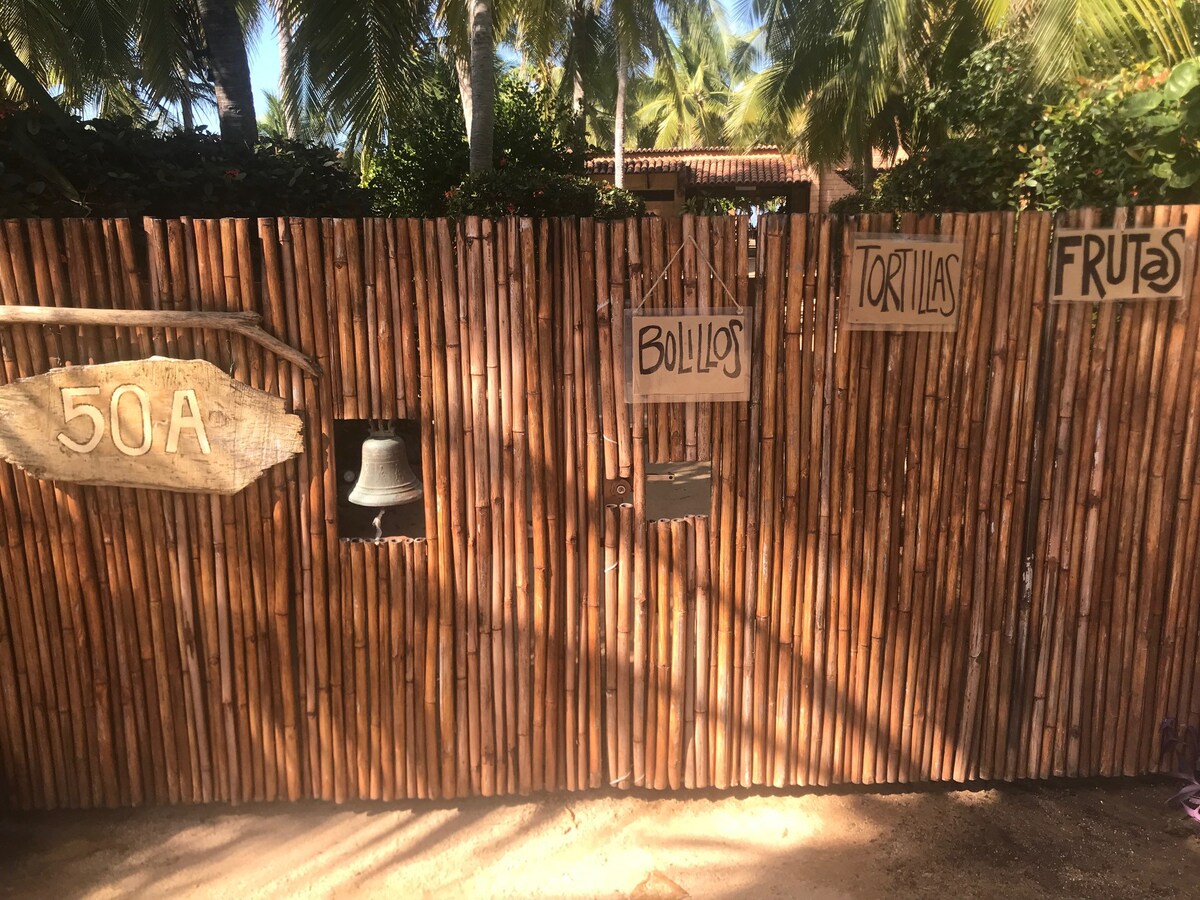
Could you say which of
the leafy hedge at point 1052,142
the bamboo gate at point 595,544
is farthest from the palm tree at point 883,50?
the bamboo gate at point 595,544

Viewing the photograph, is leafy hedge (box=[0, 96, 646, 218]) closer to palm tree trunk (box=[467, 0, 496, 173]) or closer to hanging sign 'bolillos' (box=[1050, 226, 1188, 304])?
palm tree trunk (box=[467, 0, 496, 173])

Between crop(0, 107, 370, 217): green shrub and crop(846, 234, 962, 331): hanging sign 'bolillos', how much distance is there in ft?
11.4

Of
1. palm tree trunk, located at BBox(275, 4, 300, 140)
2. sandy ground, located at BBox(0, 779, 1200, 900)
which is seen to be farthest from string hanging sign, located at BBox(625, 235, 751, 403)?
palm tree trunk, located at BBox(275, 4, 300, 140)

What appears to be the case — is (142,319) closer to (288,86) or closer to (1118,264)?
(1118,264)

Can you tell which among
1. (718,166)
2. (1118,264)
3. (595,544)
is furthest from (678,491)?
(718,166)

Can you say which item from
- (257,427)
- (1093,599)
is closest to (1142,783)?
(1093,599)

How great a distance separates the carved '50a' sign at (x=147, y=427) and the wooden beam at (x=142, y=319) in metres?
0.14

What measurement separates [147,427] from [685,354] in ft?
6.39

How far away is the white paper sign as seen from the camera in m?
2.99

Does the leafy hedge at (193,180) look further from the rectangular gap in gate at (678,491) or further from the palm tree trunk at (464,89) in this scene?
the palm tree trunk at (464,89)

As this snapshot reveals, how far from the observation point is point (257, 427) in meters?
2.96

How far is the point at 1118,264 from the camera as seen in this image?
3072 mm

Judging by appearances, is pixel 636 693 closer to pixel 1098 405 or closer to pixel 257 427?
pixel 257 427

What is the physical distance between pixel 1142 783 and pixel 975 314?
215 centimetres
